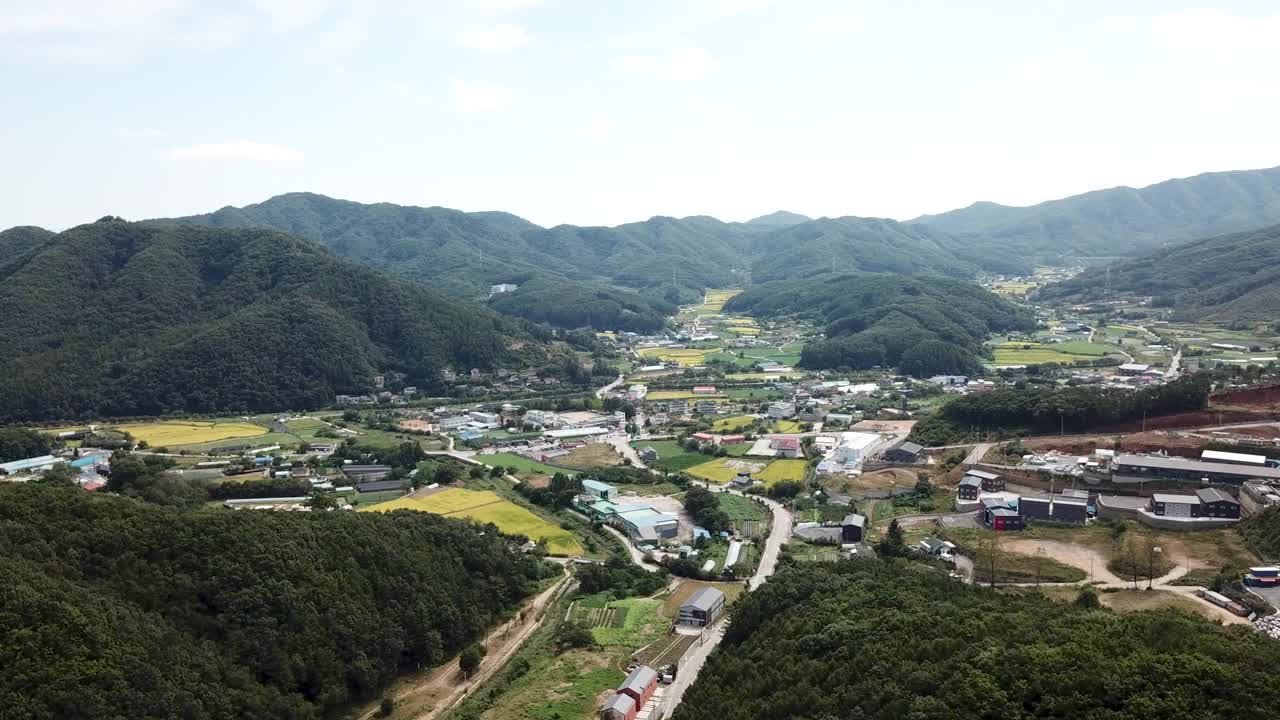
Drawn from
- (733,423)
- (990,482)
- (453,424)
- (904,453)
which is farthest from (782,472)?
(453,424)

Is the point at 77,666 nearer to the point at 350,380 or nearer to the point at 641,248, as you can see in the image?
the point at 350,380

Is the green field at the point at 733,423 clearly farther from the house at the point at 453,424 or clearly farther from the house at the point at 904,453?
the house at the point at 453,424

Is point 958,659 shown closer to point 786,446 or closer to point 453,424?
point 786,446

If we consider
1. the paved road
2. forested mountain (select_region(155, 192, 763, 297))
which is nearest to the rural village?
the paved road

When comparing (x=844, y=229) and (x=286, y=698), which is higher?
(x=844, y=229)

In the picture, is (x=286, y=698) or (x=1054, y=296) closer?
(x=286, y=698)

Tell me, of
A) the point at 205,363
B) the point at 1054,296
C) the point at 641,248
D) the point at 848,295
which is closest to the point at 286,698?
the point at 205,363

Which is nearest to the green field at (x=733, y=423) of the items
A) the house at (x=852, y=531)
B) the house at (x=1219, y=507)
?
the house at (x=852, y=531)
